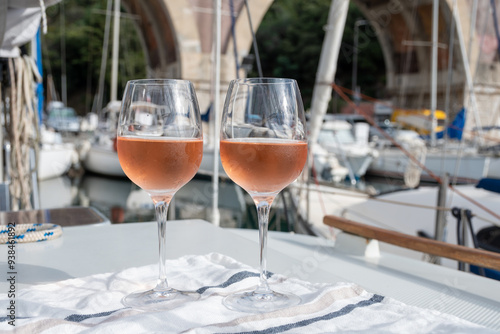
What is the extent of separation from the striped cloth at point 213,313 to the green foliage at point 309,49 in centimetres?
2684

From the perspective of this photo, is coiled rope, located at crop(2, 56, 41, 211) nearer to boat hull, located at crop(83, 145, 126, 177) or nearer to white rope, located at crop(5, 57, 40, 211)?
white rope, located at crop(5, 57, 40, 211)

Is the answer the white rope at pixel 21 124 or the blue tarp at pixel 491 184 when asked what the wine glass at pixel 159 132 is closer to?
the white rope at pixel 21 124

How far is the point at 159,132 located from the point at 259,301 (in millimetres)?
273

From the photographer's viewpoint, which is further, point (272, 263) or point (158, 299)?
point (272, 263)

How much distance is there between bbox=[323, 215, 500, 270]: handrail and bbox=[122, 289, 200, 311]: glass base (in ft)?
1.68

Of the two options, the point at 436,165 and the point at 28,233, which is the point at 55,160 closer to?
the point at 436,165

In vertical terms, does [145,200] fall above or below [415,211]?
below

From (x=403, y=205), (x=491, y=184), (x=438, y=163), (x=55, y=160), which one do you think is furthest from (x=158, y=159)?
(x=55, y=160)

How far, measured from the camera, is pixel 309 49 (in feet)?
88.0

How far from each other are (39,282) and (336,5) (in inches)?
141

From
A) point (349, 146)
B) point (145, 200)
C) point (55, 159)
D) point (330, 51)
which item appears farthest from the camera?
point (349, 146)

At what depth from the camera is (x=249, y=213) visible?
7.84m

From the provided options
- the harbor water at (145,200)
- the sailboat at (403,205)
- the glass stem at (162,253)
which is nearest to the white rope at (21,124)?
the glass stem at (162,253)

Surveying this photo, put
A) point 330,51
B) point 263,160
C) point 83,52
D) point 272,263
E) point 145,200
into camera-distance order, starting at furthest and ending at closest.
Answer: point 83,52 < point 145,200 < point 330,51 < point 272,263 < point 263,160
